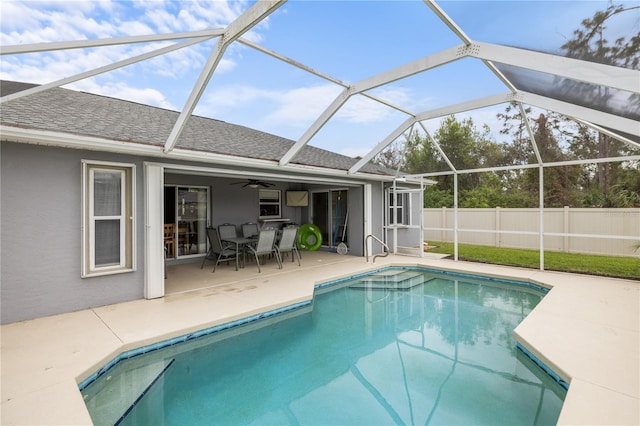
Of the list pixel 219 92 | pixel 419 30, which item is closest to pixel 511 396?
pixel 419 30

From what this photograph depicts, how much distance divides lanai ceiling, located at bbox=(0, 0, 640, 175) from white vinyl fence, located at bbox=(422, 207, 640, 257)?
4.00 meters

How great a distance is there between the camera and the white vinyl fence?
32.4ft

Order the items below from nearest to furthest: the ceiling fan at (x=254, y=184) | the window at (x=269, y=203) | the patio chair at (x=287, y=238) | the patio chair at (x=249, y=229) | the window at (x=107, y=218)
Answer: the window at (x=107, y=218)
the patio chair at (x=287, y=238)
the ceiling fan at (x=254, y=184)
the patio chair at (x=249, y=229)
the window at (x=269, y=203)

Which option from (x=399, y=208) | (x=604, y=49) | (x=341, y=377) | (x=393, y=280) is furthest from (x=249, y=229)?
(x=604, y=49)

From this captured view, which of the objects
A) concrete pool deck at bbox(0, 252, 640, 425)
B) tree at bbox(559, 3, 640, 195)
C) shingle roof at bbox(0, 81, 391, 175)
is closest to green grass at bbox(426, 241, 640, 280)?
concrete pool deck at bbox(0, 252, 640, 425)

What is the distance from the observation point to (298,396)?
129 inches

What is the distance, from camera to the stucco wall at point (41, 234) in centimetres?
439

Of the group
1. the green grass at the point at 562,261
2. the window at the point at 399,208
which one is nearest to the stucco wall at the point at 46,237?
the window at the point at 399,208

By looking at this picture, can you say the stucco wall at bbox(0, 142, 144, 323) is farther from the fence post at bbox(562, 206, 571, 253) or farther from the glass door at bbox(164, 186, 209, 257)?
the fence post at bbox(562, 206, 571, 253)

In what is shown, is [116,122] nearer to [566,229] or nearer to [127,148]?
[127,148]

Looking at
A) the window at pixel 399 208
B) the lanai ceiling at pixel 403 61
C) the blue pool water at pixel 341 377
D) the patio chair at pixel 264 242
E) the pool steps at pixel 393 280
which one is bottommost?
the blue pool water at pixel 341 377

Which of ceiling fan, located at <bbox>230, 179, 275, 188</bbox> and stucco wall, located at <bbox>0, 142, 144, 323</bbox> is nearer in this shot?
stucco wall, located at <bbox>0, 142, 144, 323</bbox>

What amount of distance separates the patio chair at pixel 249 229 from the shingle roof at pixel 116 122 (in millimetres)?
2580

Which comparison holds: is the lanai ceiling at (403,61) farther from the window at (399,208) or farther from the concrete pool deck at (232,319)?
the window at (399,208)
